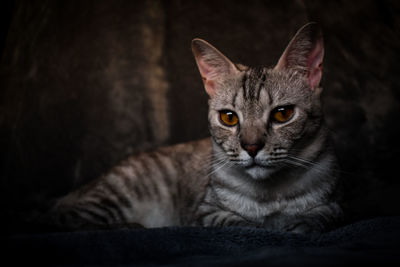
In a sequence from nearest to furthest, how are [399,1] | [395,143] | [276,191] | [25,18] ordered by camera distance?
[276,191]
[395,143]
[399,1]
[25,18]

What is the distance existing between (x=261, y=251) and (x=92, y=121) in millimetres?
1549

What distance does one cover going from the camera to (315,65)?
1.45m

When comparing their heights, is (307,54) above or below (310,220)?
above

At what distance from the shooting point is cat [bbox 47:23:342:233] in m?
1.31

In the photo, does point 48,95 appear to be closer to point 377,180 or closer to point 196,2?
point 196,2

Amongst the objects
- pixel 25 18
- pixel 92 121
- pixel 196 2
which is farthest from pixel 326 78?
pixel 25 18

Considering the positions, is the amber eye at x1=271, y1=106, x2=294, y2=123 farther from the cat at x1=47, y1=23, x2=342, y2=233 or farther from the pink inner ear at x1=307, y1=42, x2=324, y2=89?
the pink inner ear at x1=307, y1=42, x2=324, y2=89

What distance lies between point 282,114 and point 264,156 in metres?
0.21

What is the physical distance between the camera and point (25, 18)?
2297 mm

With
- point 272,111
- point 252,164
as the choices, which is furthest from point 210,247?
point 272,111

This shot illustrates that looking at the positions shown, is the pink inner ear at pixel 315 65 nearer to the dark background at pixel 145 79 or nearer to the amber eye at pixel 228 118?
the amber eye at pixel 228 118

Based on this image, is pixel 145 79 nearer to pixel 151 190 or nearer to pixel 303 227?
pixel 151 190

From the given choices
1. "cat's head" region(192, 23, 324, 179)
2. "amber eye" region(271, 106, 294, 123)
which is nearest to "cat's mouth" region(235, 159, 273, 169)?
"cat's head" region(192, 23, 324, 179)

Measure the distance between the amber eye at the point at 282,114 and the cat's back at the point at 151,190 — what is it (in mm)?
503
